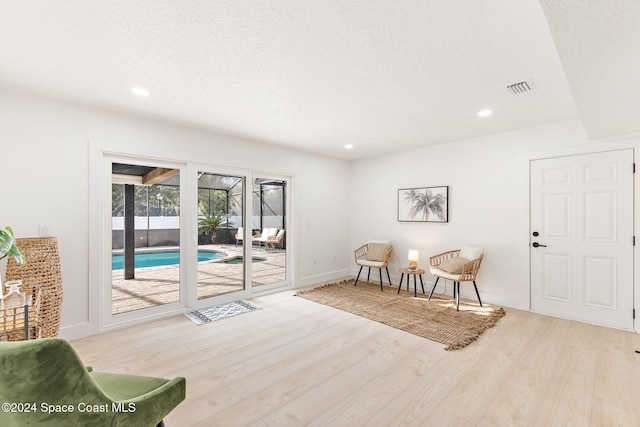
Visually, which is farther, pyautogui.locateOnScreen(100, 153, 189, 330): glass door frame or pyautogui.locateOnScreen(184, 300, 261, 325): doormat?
pyautogui.locateOnScreen(184, 300, 261, 325): doormat

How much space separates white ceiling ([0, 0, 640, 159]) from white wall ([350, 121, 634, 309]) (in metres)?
0.60

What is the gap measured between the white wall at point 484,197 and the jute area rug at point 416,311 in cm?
49

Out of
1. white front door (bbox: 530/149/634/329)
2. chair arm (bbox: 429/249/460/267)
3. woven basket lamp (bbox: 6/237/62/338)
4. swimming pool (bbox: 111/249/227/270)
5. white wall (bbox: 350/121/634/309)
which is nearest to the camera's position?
woven basket lamp (bbox: 6/237/62/338)

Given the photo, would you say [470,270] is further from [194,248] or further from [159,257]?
[159,257]

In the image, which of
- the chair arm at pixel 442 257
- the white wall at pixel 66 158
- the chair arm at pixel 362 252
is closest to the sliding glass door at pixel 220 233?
the white wall at pixel 66 158

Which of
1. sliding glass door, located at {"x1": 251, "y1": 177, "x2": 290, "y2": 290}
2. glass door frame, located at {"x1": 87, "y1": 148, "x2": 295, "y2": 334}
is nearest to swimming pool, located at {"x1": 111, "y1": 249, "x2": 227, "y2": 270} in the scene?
glass door frame, located at {"x1": 87, "y1": 148, "x2": 295, "y2": 334}

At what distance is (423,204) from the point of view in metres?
4.97

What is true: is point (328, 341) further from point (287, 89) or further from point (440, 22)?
point (440, 22)

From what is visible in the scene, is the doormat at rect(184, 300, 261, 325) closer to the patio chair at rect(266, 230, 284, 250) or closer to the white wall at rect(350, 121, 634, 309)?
the patio chair at rect(266, 230, 284, 250)

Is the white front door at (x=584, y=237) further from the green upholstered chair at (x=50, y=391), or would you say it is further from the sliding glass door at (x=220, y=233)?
the green upholstered chair at (x=50, y=391)

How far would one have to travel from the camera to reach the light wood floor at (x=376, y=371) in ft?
6.21

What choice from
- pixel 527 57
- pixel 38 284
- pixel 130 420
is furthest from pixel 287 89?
pixel 38 284


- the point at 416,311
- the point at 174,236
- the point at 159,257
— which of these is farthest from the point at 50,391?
the point at 416,311

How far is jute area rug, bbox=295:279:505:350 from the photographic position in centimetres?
315
